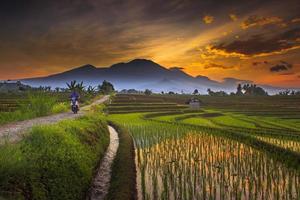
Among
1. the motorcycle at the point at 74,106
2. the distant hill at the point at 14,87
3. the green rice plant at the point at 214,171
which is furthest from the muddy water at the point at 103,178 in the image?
the distant hill at the point at 14,87

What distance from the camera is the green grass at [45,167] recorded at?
625 cm

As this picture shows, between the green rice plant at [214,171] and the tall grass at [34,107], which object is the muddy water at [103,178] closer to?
the green rice plant at [214,171]

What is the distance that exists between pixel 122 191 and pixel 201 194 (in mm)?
2285

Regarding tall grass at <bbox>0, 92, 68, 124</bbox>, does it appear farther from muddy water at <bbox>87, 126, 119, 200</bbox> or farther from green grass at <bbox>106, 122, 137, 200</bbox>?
green grass at <bbox>106, 122, 137, 200</bbox>

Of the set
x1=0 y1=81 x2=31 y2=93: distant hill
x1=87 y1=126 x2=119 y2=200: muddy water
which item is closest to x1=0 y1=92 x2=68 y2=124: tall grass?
x1=87 y1=126 x2=119 y2=200: muddy water

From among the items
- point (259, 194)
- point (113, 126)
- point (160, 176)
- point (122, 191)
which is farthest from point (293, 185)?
point (113, 126)

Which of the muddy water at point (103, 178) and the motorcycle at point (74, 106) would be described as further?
the motorcycle at point (74, 106)

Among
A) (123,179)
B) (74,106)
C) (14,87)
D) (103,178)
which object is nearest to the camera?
(123,179)

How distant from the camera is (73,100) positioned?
24.1 m

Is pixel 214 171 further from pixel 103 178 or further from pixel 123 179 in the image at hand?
pixel 103 178

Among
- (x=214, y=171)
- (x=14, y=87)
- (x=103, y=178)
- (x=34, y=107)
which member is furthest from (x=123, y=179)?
(x=14, y=87)

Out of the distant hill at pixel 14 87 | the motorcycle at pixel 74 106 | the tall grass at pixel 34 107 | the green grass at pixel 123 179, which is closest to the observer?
the green grass at pixel 123 179

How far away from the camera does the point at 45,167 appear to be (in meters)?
7.38

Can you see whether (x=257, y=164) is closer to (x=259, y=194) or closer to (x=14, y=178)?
(x=259, y=194)
